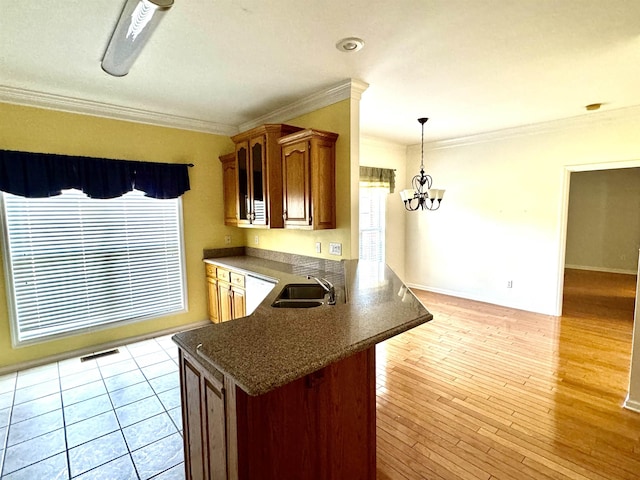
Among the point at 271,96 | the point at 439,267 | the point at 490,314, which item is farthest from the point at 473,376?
the point at 271,96

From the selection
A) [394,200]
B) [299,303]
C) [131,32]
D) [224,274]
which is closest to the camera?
[131,32]

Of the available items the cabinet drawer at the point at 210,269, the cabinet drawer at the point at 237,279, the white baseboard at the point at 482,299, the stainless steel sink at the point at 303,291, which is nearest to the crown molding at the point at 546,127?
the white baseboard at the point at 482,299

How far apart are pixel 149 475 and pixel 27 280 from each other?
2414 mm

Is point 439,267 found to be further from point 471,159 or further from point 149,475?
point 149,475

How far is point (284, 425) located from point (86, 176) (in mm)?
3298

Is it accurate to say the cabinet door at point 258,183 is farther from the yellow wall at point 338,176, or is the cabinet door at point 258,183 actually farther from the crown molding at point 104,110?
the crown molding at point 104,110

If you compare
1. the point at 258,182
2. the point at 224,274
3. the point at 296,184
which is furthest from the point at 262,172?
the point at 224,274

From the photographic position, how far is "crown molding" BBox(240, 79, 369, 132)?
2785 mm

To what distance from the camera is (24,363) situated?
10.1 ft

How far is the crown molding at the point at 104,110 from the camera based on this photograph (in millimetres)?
2879

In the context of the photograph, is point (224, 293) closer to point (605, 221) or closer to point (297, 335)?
point (297, 335)

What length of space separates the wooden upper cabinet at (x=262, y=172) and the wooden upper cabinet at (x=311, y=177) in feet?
0.48

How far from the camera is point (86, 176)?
126 inches

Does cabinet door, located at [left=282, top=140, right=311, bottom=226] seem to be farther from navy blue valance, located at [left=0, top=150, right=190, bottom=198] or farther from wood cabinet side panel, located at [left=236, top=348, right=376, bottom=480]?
wood cabinet side panel, located at [left=236, top=348, right=376, bottom=480]
